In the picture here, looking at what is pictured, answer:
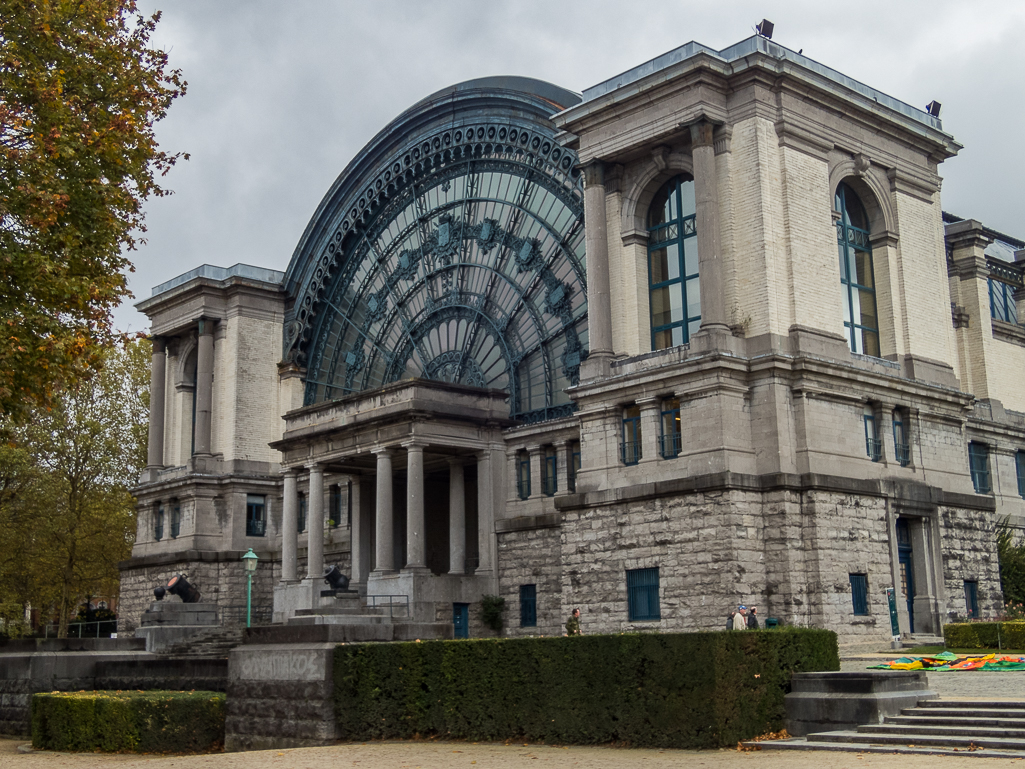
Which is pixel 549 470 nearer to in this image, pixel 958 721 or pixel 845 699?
pixel 845 699

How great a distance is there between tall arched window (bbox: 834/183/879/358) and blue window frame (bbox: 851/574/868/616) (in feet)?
26.3

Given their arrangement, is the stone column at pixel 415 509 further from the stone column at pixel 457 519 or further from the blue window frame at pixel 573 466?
the blue window frame at pixel 573 466

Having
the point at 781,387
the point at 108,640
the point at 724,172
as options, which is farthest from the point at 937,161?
the point at 108,640

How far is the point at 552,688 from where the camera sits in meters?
21.5

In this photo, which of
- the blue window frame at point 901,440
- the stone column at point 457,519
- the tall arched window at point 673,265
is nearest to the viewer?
the blue window frame at point 901,440

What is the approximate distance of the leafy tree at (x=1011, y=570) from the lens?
42.2 meters

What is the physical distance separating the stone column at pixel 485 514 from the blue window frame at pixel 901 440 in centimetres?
1587

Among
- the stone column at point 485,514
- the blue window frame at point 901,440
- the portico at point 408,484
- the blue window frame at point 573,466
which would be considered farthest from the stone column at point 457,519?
the blue window frame at point 901,440

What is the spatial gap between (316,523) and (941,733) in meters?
35.2

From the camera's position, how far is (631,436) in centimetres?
3828

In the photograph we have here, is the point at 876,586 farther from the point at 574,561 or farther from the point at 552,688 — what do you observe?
the point at 552,688

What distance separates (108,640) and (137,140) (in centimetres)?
2641

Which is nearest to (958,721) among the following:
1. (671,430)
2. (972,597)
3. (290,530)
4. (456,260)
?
(671,430)

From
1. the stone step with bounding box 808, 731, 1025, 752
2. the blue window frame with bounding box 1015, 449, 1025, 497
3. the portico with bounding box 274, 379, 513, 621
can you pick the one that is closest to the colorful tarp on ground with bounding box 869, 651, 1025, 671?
the stone step with bounding box 808, 731, 1025, 752
